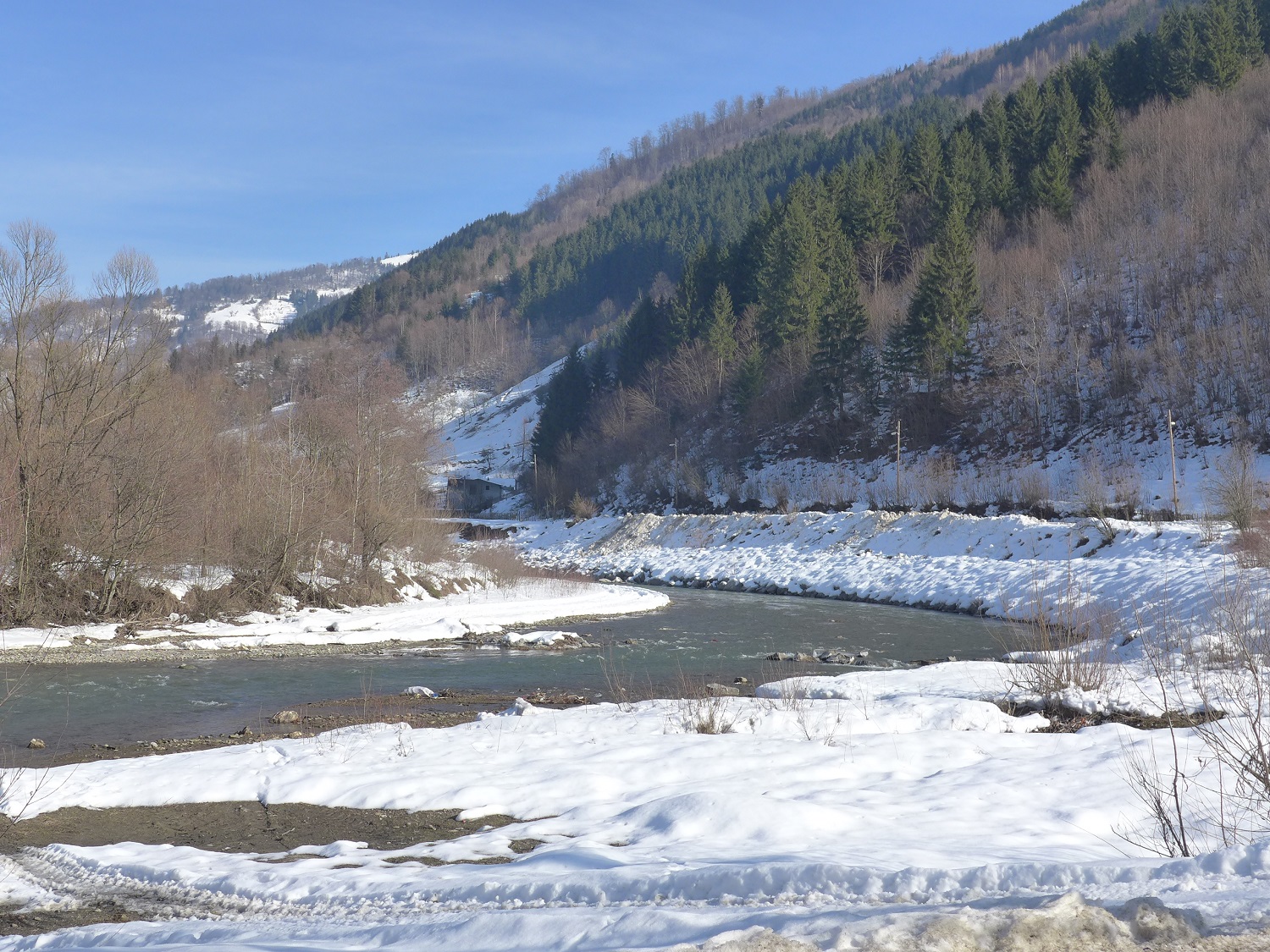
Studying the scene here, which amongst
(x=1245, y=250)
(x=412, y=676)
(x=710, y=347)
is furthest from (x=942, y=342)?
(x=412, y=676)

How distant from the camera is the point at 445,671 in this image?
20.0m

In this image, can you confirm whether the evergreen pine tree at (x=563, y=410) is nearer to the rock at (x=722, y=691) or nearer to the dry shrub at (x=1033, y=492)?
the dry shrub at (x=1033, y=492)

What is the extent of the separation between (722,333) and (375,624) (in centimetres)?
5214

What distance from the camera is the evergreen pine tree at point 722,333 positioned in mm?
73938

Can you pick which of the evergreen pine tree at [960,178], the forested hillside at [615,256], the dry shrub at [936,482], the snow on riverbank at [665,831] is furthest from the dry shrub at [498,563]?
the forested hillside at [615,256]

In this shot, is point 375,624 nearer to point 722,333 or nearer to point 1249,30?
point 722,333

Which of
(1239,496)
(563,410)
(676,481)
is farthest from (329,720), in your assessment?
(563,410)

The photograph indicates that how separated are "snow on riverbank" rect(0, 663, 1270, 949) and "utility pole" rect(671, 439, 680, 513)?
5186 centimetres

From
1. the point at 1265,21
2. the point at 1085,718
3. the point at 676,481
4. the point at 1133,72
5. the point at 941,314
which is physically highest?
the point at 1265,21

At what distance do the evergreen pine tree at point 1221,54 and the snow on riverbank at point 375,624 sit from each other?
62.6 m

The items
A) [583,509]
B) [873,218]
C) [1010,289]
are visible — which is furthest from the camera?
[873,218]

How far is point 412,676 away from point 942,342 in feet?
153

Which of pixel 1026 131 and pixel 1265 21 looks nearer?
pixel 1265 21

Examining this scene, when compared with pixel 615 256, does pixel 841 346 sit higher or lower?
lower
